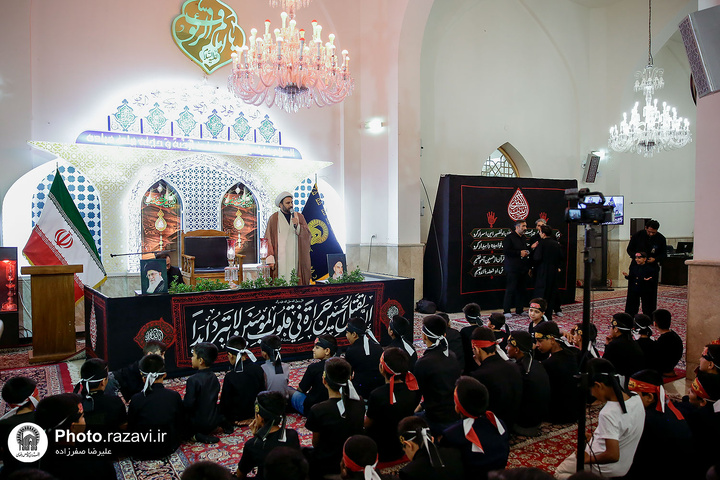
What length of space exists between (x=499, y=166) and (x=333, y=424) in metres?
8.21

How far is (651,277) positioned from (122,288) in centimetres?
649

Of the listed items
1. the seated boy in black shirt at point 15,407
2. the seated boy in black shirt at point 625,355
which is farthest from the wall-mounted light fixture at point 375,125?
the seated boy in black shirt at point 15,407

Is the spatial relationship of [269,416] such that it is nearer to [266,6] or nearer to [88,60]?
[88,60]

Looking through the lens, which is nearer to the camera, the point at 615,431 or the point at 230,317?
the point at 615,431

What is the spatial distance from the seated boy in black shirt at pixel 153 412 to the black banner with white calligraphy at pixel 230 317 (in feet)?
4.71

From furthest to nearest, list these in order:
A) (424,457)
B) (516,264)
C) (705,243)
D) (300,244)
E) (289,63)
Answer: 1. (516,264)
2. (300,244)
3. (289,63)
4. (705,243)
5. (424,457)

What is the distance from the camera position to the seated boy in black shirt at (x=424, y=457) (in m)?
1.76

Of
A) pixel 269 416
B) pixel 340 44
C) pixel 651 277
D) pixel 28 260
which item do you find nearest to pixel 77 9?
pixel 28 260

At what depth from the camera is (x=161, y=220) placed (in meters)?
6.45

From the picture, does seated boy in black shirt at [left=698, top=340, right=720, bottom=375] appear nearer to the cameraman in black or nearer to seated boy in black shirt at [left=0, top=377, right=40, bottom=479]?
the cameraman in black

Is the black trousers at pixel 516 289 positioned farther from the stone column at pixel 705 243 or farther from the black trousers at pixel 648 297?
the stone column at pixel 705 243

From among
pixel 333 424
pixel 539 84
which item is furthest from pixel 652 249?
pixel 539 84

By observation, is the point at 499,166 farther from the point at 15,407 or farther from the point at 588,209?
the point at 15,407

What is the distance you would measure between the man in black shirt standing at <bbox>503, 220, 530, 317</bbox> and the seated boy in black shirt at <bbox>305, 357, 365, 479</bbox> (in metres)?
5.00
